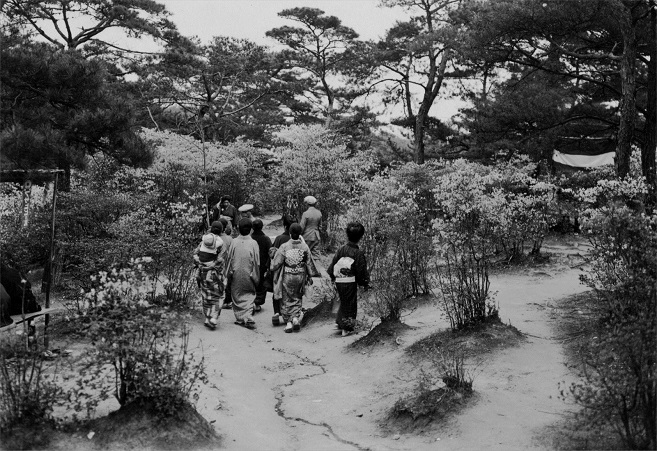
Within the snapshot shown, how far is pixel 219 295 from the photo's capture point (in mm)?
8883

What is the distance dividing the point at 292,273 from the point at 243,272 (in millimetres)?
742

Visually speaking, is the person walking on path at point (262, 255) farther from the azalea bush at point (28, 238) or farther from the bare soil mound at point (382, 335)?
the azalea bush at point (28, 238)

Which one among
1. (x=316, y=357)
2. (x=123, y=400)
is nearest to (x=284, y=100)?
(x=316, y=357)

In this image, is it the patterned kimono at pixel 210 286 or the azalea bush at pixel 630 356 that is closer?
the azalea bush at pixel 630 356

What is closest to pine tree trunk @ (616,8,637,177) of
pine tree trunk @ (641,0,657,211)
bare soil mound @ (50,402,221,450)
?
pine tree trunk @ (641,0,657,211)

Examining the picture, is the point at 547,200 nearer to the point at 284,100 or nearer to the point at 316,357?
the point at 316,357

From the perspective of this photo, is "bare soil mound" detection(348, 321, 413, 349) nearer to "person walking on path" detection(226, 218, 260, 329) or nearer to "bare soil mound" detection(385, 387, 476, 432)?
"person walking on path" detection(226, 218, 260, 329)

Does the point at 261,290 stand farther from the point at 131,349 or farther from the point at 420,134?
the point at 420,134

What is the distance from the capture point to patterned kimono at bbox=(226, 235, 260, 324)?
9.33 meters

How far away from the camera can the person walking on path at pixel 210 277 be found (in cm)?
882

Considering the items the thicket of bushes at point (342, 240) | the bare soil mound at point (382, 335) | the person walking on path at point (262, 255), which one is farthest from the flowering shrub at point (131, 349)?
the person walking on path at point (262, 255)

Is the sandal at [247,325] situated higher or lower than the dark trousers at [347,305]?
lower

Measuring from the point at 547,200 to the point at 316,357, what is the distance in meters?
7.51

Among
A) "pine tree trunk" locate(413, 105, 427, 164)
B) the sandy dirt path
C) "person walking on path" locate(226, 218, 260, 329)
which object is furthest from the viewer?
"pine tree trunk" locate(413, 105, 427, 164)
